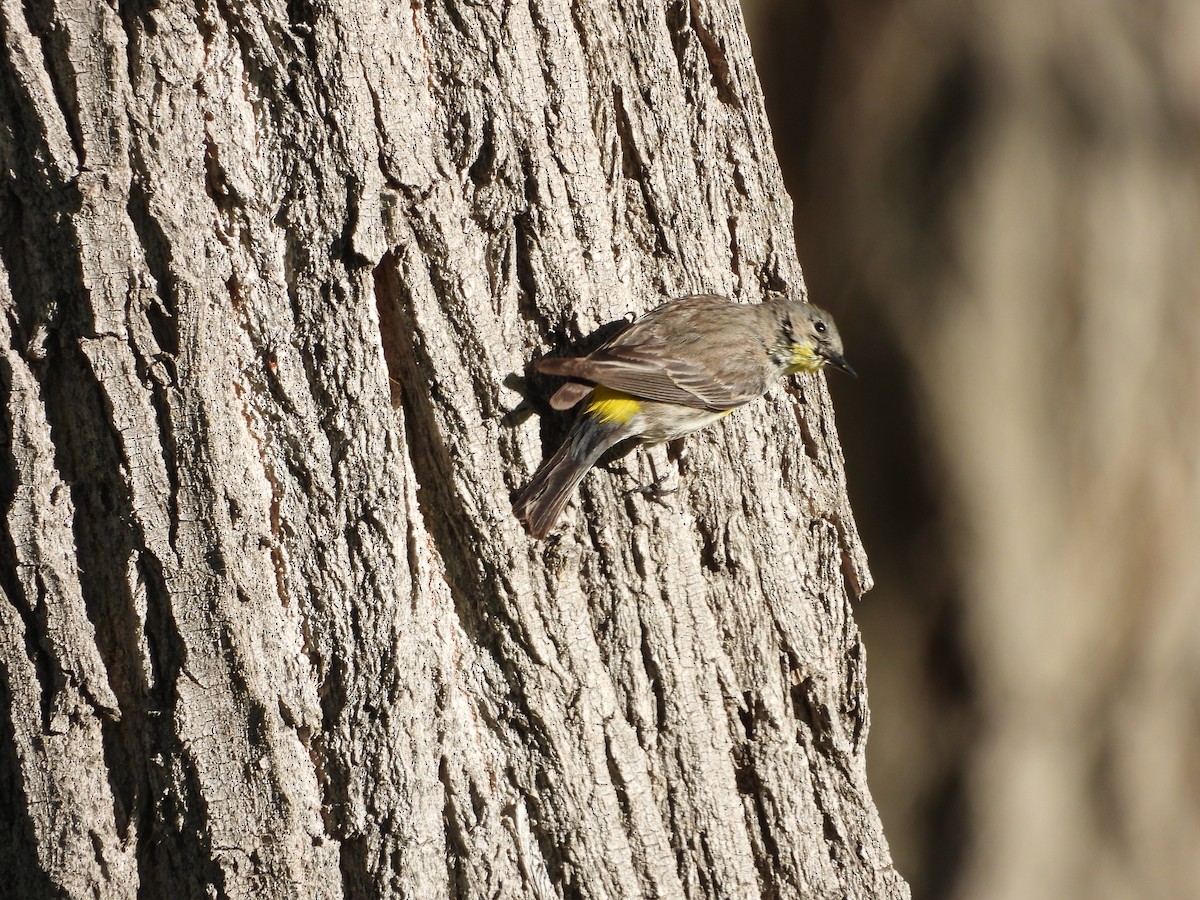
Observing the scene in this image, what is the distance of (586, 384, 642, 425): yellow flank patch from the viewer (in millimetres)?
2898

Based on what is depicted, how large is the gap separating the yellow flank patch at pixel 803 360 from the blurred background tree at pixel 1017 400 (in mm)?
1424

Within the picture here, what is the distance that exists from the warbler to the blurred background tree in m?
1.51

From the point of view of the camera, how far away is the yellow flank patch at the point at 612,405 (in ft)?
9.51

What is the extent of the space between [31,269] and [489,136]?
1.16m

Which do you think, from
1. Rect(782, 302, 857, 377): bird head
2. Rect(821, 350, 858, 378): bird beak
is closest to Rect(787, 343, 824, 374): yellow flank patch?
Rect(782, 302, 857, 377): bird head

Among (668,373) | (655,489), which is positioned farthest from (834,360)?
(655,489)

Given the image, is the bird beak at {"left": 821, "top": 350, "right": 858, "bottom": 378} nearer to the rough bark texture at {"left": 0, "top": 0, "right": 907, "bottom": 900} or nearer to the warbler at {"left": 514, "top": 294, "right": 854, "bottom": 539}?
the warbler at {"left": 514, "top": 294, "right": 854, "bottom": 539}

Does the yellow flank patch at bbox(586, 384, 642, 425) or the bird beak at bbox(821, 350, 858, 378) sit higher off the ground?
the bird beak at bbox(821, 350, 858, 378)

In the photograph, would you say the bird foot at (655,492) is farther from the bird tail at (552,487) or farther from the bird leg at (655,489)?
the bird tail at (552,487)

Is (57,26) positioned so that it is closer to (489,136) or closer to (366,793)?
(489,136)

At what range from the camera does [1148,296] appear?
15.4 ft

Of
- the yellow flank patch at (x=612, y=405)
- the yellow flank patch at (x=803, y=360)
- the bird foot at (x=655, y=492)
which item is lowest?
the bird foot at (x=655, y=492)

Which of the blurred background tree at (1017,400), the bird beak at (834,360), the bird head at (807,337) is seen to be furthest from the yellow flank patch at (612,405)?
the blurred background tree at (1017,400)

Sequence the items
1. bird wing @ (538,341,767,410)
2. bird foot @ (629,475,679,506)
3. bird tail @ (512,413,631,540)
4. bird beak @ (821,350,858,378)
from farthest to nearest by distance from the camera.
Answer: bird beak @ (821,350,858,378)
bird foot @ (629,475,679,506)
bird wing @ (538,341,767,410)
bird tail @ (512,413,631,540)
